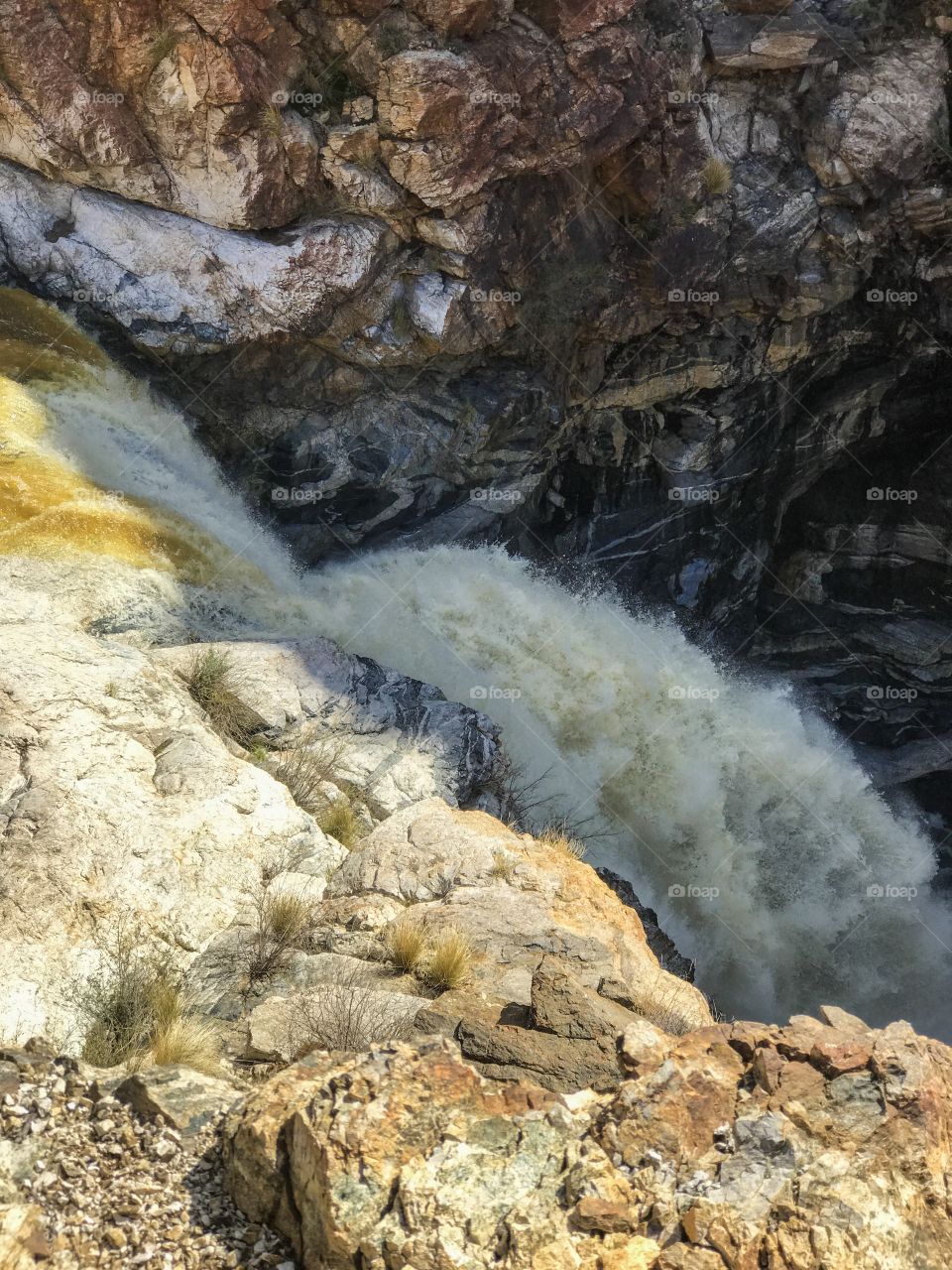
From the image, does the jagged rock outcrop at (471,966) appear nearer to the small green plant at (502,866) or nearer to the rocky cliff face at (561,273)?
the small green plant at (502,866)

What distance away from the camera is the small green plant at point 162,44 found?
455 inches

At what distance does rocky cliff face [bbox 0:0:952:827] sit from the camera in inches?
473

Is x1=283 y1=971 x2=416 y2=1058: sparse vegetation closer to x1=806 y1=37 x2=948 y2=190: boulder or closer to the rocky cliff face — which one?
the rocky cliff face

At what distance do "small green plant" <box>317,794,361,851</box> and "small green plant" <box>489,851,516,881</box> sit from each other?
0.95 meters

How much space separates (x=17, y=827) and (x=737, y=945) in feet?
25.7

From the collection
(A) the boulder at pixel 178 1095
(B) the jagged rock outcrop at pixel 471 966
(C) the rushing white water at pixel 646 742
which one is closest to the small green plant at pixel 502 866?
(B) the jagged rock outcrop at pixel 471 966

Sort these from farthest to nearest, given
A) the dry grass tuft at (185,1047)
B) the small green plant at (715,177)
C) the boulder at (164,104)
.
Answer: the small green plant at (715,177) → the boulder at (164,104) → the dry grass tuft at (185,1047)

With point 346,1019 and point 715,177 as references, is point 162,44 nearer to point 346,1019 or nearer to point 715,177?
point 715,177

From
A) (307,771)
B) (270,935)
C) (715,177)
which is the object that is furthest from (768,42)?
(270,935)

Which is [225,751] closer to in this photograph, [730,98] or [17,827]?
[17,827]

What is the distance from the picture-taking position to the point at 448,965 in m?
5.66

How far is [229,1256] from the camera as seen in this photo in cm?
346

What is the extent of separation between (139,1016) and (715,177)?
42.7 feet

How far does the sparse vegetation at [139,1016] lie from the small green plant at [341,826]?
179 cm
